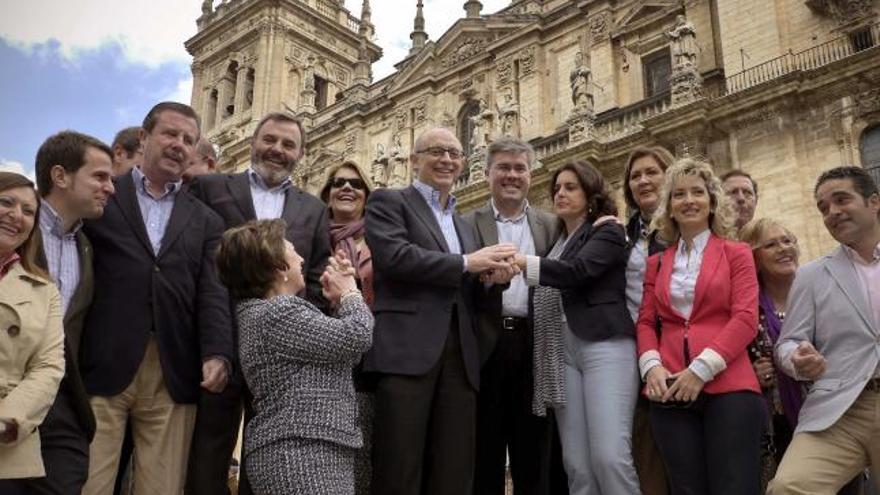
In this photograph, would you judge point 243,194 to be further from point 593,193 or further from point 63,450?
point 593,193

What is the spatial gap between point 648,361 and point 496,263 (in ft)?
3.24

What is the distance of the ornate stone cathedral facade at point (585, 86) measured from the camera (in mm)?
15078

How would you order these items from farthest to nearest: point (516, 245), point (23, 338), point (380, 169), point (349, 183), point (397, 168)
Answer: point (380, 169) < point (397, 168) < point (349, 183) < point (516, 245) < point (23, 338)

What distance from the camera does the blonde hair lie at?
14.6ft

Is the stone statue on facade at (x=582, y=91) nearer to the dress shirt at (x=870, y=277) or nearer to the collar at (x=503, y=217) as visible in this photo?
the collar at (x=503, y=217)

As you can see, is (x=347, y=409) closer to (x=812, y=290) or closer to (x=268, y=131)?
(x=268, y=131)

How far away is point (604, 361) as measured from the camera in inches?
171

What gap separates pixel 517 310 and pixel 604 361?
68 centimetres

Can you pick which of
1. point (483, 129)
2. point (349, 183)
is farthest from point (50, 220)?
point (483, 129)

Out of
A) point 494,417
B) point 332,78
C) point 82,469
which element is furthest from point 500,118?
point 82,469

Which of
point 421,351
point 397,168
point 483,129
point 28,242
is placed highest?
point 483,129

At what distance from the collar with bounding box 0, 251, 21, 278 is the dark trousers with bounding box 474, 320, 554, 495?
101 inches

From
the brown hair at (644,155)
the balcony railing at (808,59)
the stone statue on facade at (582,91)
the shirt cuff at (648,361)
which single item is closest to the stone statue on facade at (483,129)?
the stone statue on facade at (582,91)

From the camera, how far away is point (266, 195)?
4.83m
